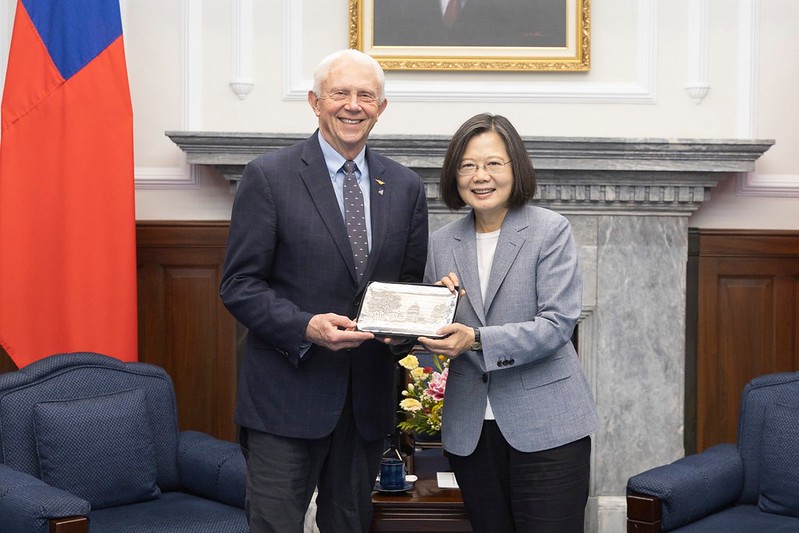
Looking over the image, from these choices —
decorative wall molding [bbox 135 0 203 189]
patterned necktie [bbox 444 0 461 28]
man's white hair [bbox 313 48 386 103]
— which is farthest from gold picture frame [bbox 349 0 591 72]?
man's white hair [bbox 313 48 386 103]

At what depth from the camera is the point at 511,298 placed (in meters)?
2.17

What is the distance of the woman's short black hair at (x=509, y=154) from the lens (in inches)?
87.0

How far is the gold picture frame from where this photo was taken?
3.87 metres

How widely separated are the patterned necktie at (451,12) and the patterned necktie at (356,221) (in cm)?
187

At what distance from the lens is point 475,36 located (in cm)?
389

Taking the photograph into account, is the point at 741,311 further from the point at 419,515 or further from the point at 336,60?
the point at 336,60

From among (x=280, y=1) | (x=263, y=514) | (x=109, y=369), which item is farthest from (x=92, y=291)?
(x=263, y=514)

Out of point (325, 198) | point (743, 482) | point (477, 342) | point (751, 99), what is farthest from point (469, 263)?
point (751, 99)

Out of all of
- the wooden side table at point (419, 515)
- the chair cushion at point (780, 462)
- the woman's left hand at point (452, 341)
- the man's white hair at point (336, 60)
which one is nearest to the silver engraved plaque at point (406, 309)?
the woman's left hand at point (452, 341)

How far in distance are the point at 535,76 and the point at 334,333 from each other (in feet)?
7.27

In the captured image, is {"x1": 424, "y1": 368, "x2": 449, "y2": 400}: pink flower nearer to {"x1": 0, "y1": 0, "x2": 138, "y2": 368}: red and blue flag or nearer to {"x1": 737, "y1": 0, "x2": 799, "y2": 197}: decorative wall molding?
{"x1": 0, "y1": 0, "x2": 138, "y2": 368}: red and blue flag

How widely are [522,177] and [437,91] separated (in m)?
1.76

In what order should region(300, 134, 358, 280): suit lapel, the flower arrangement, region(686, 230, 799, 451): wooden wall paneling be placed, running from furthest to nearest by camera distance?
region(686, 230, 799, 451): wooden wall paneling, the flower arrangement, region(300, 134, 358, 280): suit lapel

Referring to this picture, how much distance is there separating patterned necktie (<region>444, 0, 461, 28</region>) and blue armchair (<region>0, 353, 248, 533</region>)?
1.88 metres
